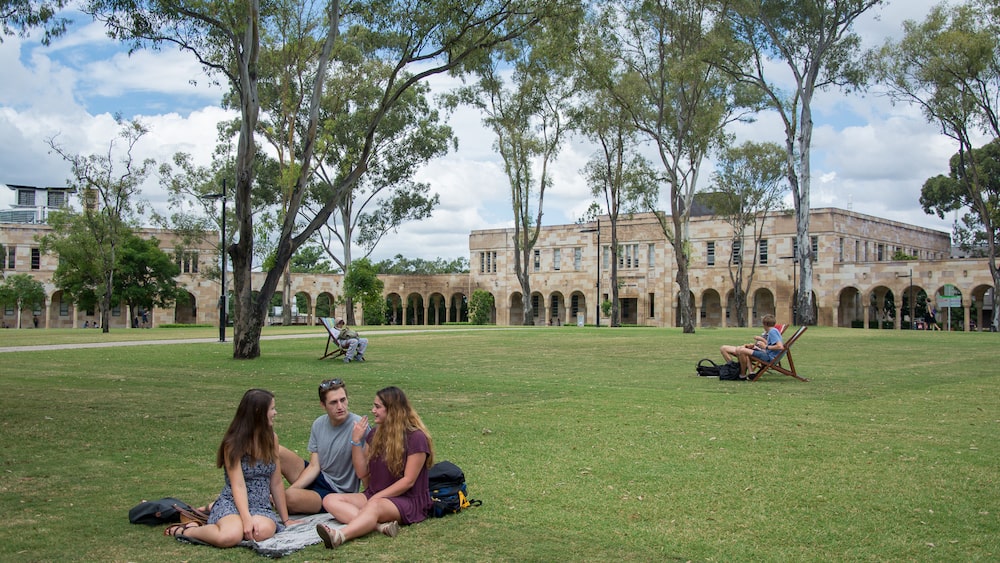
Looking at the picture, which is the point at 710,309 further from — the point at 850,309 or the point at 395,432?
the point at 395,432

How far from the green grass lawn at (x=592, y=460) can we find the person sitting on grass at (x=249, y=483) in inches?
5.6

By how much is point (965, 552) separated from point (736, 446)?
313 centimetres

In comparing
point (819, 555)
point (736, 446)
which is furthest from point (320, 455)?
point (736, 446)

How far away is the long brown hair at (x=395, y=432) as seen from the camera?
5492 millimetres

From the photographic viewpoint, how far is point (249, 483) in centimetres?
533

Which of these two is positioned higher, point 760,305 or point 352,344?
point 760,305

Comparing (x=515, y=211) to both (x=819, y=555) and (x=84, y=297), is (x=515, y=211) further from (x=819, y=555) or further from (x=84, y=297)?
(x=819, y=555)

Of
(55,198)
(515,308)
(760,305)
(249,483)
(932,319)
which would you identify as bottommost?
(249,483)

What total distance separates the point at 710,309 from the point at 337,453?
58.9 metres

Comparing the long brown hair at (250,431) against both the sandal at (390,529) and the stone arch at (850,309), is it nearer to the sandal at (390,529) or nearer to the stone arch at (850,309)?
the sandal at (390,529)

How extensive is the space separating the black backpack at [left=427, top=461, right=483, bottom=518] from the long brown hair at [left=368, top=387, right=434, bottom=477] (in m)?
0.17

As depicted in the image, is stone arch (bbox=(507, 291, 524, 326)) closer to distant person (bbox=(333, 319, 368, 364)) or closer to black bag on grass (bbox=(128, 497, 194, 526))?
distant person (bbox=(333, 319, 368, 364))

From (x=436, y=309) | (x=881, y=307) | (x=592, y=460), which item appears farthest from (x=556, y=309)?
(x=592, y=460)

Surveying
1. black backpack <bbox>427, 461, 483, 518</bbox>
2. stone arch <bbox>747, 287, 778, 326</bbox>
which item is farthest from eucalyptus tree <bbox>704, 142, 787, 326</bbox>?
black backpack <bbox>427, 461, 483, 518</bbox>
